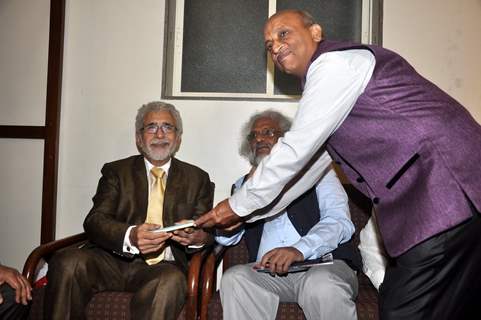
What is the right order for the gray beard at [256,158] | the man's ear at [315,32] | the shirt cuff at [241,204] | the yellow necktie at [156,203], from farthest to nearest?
the gray beard at [256,158] < the yellow necktie at [156,203] < the man's ear at [315,32] < the shirt cuff at [241,204]

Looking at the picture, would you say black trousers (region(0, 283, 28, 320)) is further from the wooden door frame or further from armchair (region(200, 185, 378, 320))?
the wooden door frame

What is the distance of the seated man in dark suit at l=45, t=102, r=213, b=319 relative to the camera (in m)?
2.27

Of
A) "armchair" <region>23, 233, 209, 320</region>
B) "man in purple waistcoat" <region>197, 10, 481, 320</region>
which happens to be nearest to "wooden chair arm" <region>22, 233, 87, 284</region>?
"armchair" <region>23, 233, 209, 320</region>

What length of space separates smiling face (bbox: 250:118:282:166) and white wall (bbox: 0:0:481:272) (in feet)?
1.25

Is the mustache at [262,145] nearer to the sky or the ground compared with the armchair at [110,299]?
nearer to the sky

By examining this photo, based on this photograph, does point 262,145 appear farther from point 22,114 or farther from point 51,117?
point 22,114

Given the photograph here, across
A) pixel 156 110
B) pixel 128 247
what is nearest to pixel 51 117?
pixel 156 110

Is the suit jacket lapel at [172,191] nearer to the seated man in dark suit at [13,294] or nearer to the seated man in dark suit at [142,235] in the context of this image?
the seated man in dark suit at [142,235]

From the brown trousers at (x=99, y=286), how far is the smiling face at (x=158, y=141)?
2.33ft

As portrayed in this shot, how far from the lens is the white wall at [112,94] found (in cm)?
329

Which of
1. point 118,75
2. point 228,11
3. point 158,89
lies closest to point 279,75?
point 228,11

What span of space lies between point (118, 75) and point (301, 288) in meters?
2.13

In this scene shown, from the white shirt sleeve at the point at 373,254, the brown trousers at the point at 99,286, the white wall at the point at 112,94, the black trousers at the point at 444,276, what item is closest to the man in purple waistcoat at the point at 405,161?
the black trousers at the point at 444,276

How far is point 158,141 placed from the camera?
2.90 meters
